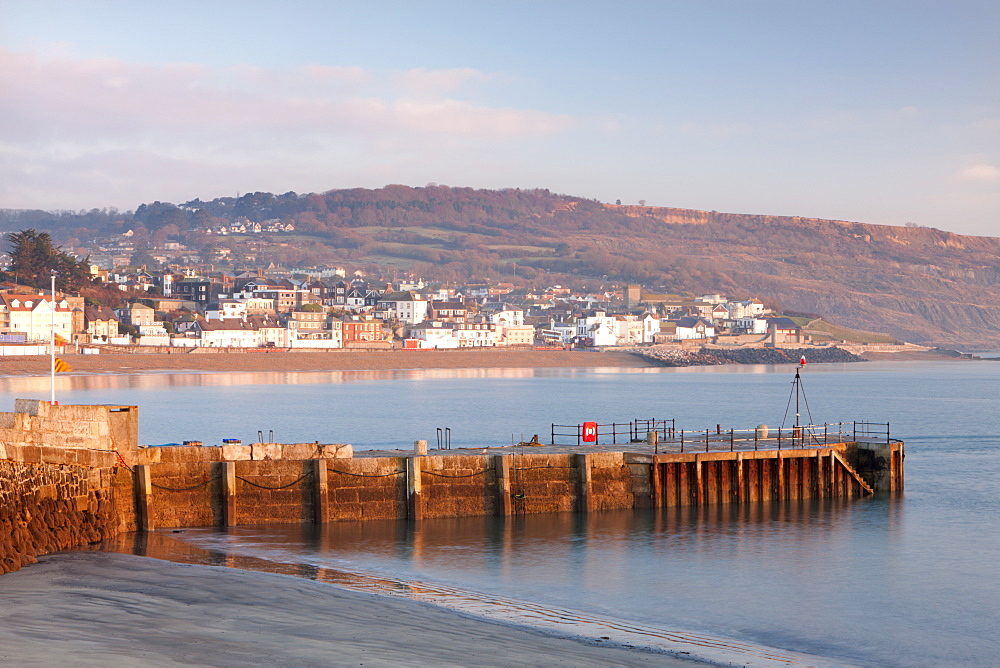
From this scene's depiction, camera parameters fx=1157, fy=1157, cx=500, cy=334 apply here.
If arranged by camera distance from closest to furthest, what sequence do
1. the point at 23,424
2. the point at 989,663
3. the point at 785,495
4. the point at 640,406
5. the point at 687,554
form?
the point at 989,663 < the point at 23,424 < the point at 687,554 < the point at 785,495 < the point at 640,406

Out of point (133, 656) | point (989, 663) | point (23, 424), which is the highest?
point (23, 424)

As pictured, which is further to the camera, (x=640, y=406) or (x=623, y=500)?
(x=640, y=406)

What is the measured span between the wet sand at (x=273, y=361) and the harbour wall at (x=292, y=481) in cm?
10336

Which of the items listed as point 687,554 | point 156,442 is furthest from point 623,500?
point 156,442

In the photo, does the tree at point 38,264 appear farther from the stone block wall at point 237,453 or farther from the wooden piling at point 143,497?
the wooden piling at point 143,497

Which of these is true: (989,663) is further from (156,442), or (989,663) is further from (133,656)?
(156,442)

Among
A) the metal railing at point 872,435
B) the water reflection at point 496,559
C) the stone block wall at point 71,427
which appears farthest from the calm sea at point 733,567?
the stone block wall at point 71,427

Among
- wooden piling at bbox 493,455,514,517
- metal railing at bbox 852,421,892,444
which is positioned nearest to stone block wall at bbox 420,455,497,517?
wooden piling at bbox 493,455,514,517

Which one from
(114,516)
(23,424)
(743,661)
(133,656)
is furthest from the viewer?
(114,516)

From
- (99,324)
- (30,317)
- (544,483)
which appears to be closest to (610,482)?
(544,483)

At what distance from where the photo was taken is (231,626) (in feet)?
63.0

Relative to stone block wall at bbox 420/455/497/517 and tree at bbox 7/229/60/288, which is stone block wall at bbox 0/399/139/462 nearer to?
stone block wall at bbox 420/455/497/517

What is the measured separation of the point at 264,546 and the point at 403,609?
742 centimetres

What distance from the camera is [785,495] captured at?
37.9 metres
